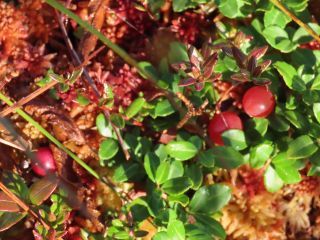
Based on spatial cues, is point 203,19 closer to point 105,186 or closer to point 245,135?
point 245,135

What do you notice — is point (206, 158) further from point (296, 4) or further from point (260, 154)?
point (296, 4)

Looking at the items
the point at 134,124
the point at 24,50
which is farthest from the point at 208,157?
the point at 24,50

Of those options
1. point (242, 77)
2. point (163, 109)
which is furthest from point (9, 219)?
point (242, 77)

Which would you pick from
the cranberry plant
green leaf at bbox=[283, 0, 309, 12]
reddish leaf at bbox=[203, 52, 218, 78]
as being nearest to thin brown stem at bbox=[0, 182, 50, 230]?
the cranberry plant

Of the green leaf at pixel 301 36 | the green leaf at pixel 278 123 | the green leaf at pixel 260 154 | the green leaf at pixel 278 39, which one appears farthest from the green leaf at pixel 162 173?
the green leaf at pixel 301 36

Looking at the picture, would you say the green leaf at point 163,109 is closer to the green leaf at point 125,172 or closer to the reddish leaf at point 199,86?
the green leaf at point 125,172

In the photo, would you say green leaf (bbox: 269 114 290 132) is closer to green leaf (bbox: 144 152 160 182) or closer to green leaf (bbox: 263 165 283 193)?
green leaf (bbox: 263 165 283 193)
